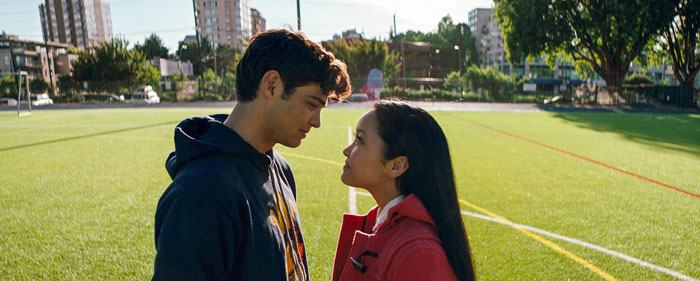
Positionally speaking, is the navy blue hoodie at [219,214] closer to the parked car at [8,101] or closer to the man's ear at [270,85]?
the man's ear at [270,85]

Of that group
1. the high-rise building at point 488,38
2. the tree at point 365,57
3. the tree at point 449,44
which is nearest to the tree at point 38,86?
the tree at point 365,57

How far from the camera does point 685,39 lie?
109 feet

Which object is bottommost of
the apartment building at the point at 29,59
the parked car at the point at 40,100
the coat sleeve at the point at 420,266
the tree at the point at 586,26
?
the coat sleeve at the point at 420,266

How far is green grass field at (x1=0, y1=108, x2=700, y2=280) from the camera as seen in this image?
4.33 meters

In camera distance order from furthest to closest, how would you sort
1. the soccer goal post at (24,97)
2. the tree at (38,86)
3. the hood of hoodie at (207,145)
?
the tree at (38,86) < the soccer goal post at (24,97) < the hood of hoodie at (207,145)

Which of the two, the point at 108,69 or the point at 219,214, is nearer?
the point at 219,214

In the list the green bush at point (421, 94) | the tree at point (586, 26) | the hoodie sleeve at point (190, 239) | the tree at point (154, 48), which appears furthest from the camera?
the tree at point (154, 48)

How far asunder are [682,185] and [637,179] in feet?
2.25

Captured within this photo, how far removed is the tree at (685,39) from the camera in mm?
31062

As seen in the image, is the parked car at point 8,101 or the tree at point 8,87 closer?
the parked car at point 8,101

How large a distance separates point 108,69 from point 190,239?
5958 centimetres

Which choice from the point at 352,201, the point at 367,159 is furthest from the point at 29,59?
the point at 367,159

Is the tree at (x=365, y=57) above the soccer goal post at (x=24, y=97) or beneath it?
above

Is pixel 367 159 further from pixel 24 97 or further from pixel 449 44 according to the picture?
pixel 449 44
